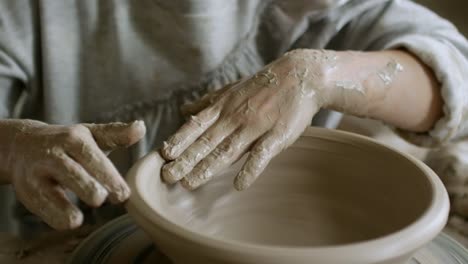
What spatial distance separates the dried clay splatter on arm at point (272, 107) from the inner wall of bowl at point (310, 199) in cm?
5

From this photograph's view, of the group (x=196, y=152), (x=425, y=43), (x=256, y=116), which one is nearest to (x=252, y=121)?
(x=256, y=116)

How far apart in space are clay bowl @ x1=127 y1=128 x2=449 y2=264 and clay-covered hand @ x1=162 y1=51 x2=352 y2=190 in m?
0.04

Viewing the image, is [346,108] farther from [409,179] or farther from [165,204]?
[165,204]

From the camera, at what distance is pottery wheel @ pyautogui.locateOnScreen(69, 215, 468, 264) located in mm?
858

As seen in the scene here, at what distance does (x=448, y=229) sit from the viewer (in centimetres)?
109

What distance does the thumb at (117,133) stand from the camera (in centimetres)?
79

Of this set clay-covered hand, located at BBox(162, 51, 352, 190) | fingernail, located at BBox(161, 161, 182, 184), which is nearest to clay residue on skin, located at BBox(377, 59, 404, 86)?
clay-covered hand, located at BBox(162, 51, 352, 190)

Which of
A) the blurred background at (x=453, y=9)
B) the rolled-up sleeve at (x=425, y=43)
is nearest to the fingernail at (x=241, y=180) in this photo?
Answer: the rolled-up sleeve at (x=425, y=43)

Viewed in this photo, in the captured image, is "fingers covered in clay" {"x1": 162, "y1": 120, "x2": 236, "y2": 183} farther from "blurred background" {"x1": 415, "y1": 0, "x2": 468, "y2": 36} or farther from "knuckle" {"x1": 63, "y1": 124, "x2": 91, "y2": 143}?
"blurred background" {"x1": 415, "y1": 0, "x2": 468, "y2": 36}

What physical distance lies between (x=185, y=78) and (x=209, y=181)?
34 cm

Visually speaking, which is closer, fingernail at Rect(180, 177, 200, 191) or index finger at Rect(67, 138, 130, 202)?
index finger at Rect(67, 138, 130, 202)

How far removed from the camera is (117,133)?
793mm

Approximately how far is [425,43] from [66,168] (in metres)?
0.73

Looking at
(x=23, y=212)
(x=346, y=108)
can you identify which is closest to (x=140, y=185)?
(x=346, y=108)
